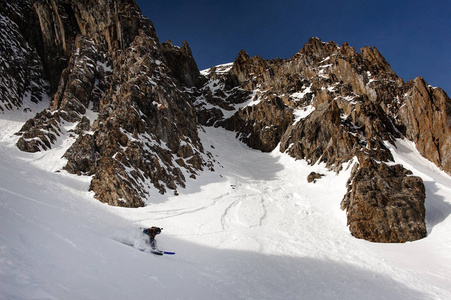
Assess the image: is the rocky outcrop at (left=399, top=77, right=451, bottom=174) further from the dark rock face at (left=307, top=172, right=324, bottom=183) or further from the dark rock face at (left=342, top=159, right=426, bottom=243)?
the dark rock face at (left=342, top=159, right=426, bottom=243)

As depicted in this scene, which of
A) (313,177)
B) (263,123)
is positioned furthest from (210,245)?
(263,123)

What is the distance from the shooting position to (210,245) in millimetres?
16219

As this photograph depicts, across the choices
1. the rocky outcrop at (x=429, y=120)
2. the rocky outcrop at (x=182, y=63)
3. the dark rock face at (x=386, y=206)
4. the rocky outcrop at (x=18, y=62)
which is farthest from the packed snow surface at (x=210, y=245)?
the rocky outcrop at (x=182, y=63)

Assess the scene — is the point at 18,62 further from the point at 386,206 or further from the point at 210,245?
the point at 386,206

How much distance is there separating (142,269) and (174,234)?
983cm

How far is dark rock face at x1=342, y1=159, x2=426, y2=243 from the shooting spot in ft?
65.8

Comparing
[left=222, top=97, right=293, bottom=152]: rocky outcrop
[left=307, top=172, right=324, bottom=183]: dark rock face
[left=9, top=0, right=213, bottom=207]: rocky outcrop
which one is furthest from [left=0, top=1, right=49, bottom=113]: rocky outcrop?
[left=307, top=172, right=324, bottom=183]: dark rock face

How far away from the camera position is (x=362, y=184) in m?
23.5

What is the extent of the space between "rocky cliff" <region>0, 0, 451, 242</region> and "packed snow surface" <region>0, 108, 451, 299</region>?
96.5 inches

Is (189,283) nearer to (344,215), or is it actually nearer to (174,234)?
(174,234)

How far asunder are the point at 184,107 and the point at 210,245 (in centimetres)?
3886

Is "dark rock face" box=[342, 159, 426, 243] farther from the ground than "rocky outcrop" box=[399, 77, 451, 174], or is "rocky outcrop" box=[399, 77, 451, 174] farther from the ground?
"rocky outcrop" box=[399, 77, 451, 174]

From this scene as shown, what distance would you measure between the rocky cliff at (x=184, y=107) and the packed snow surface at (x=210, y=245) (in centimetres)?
245

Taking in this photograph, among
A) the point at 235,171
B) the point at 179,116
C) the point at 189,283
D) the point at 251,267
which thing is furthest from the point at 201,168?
the point at 189,283
